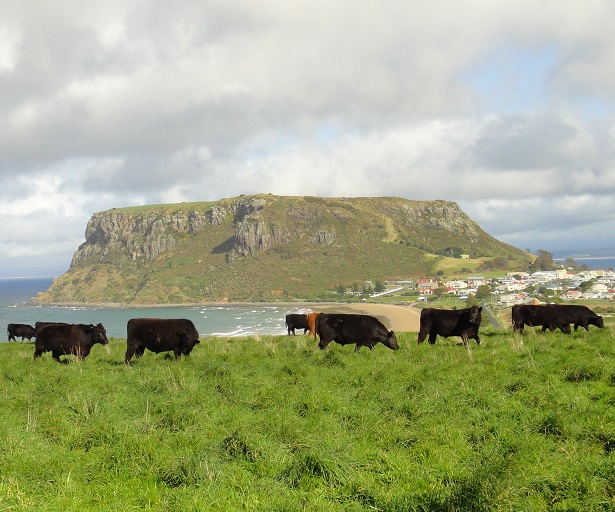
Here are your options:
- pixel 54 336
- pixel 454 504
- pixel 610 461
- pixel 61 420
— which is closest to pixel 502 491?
pixel 454 504

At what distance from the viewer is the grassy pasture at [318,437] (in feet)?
20.6

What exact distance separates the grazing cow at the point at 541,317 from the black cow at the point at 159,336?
1387cm

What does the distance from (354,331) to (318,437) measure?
32.8 feet

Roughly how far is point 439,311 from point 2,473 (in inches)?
617

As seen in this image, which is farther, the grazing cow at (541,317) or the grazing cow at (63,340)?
the grazing cow at (541,317)

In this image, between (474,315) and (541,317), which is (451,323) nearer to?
(474,315)

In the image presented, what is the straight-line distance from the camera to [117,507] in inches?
246

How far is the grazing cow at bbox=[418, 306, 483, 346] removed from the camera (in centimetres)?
1888

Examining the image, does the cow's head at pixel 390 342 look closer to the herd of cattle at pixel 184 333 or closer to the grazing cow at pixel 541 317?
the herd of cattle at pixel 184 333

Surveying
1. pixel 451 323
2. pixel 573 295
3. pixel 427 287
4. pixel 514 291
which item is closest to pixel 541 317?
pixel 451 323

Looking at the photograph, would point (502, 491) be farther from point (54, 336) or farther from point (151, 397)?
point (54, 336)

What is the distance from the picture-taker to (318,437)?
26.9ft

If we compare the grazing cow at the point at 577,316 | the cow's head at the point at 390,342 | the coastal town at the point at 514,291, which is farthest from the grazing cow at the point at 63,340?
the coastal town at the point at 514,291

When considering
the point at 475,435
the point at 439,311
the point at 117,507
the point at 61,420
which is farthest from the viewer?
the point at 439,311
